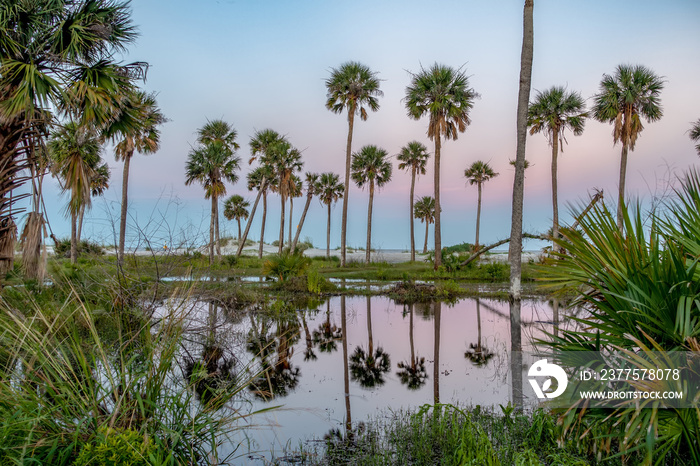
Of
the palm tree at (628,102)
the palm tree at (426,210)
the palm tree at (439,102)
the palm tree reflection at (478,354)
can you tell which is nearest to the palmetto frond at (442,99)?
the palm tree at (439,102)

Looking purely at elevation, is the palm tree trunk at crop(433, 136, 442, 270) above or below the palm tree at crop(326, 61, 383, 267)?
below

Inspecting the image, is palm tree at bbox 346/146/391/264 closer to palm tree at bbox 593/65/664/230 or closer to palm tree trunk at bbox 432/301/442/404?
palm tree at bbox 593/65/664/230

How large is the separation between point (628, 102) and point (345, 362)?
33159mm

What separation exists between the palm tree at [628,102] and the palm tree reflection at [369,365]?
100 feet

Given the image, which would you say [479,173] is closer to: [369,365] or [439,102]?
[439,102]

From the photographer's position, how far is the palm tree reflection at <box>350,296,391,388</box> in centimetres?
809

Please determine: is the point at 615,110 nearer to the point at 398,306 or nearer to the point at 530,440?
the point at 398,306

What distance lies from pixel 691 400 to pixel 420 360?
692cm

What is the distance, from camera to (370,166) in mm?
47219

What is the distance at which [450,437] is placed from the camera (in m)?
5.05

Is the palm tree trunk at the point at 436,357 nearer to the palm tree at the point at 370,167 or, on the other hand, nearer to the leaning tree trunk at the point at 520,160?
the leaning tree trunk at the point at 520,160

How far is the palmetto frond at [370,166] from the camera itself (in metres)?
47.1

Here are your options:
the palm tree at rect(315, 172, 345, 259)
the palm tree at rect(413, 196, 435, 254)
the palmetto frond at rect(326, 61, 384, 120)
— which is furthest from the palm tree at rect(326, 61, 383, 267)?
the palm tree at rect(413, 196, 435, 254)

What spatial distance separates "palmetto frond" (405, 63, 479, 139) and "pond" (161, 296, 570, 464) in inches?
693
